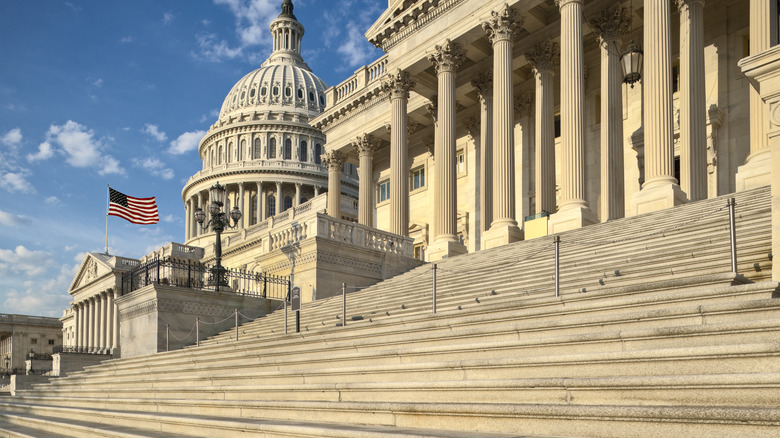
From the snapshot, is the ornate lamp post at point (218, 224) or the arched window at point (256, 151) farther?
the arched window at point (256, 151)

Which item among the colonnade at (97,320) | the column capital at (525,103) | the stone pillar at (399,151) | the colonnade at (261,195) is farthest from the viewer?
the colonnade at (261,195)

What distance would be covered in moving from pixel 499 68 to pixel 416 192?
14.6 metres

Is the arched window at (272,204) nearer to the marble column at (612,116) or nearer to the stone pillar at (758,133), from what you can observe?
the marble column at (612,116)

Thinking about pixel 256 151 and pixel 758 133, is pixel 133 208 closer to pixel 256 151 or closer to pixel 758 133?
pixel 758 133

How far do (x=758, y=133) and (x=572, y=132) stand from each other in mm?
5834

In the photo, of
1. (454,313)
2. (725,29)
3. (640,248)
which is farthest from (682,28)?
(454,313)

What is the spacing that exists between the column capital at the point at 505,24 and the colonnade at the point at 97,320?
46.0 m

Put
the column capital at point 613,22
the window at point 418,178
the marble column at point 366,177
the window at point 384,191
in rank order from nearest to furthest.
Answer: the column capital at point 613,22, the marble column at point 366,177, the window at point 418,178, the window at point 384,191

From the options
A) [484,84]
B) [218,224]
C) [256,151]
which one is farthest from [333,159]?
[256,151]

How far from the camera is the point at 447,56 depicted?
29703mm

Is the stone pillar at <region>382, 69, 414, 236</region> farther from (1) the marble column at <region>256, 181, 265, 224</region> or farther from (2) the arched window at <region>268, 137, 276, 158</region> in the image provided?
(2) the arched window at <region>268, 137, 276, 158</region>

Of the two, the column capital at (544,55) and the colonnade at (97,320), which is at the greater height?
the column capital at (544,55)

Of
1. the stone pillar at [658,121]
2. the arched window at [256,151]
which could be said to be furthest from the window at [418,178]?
the arched window at [256,151]

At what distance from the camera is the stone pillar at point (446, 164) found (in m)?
28.5
